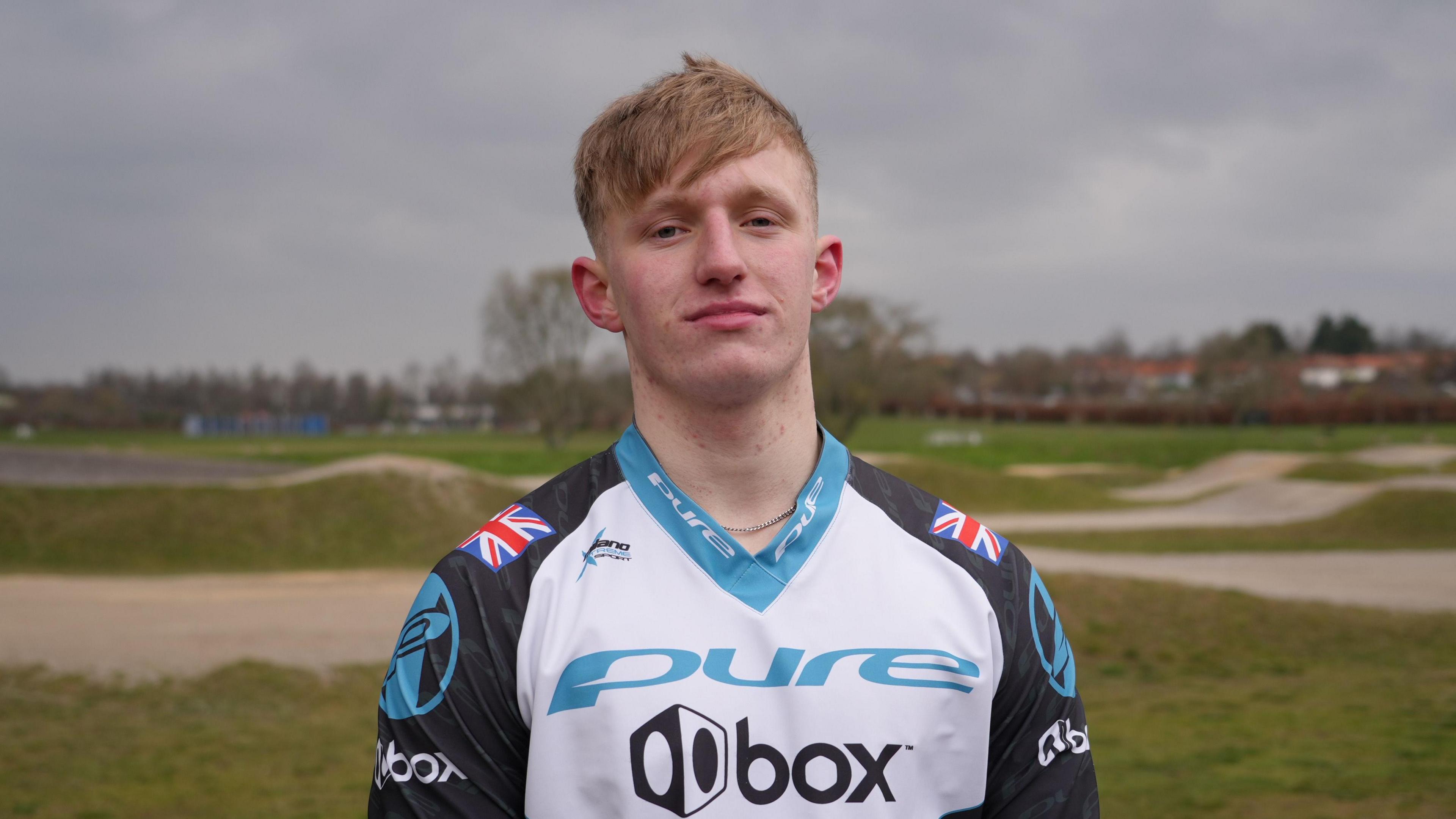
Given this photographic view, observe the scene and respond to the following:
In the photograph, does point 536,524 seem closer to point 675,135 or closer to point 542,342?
point 675,135

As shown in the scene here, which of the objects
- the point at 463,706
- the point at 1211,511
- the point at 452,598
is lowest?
the point at 1211,511

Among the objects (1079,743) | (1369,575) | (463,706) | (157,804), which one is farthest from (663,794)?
(1369,575)

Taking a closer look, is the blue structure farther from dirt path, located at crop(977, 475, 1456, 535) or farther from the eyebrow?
the eyebrow

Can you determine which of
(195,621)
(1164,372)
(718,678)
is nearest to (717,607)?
(718,678)

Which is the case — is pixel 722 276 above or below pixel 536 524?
above

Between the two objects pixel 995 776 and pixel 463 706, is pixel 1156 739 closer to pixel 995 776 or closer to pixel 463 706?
pixel 995 776

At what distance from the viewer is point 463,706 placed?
6.61 feet

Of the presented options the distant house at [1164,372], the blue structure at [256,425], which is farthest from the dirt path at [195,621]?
the distant house at [1164,372]

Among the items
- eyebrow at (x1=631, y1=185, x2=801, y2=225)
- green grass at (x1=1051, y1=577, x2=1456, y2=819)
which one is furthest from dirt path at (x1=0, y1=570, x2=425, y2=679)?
eyebrow at (x1=631, y1=185, x2=801, y2=225)

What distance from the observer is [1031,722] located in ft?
7.21

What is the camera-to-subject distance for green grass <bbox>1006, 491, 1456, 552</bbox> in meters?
24.7

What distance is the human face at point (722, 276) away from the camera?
2.10 metres

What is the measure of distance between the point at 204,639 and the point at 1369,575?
21.0 metres

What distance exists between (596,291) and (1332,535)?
30.5 meters
